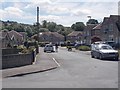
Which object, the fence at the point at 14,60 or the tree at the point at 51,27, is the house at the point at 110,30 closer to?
the fence at the point at 14,60

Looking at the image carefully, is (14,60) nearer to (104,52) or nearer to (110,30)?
(104,52)

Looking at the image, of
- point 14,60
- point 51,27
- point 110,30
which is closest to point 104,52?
point 14,60

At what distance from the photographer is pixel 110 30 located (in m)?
73.5

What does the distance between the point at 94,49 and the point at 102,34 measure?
44.1 meters

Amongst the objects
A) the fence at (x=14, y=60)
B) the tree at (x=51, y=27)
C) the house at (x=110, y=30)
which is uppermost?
the tree at (x=51, y=27)

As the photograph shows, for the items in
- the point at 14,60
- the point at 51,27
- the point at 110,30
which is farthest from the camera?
the point at 51,27

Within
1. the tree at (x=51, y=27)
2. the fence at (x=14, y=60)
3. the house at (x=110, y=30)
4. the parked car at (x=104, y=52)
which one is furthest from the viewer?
the tree at (x=51, y=27)

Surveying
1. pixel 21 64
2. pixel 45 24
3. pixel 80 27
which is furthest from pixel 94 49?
pixel 45 24

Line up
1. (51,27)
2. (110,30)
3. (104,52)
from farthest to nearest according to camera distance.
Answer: (51,27) → (110,30) → (104,52)

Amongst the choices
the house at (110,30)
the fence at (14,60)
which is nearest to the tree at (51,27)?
the house at (110,30)

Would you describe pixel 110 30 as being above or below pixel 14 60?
above

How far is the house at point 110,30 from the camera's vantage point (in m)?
69.7

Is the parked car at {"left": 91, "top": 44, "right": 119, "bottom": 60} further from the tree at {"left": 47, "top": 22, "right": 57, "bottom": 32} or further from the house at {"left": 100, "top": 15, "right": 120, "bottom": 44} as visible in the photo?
the tree at {"left": 47, "top": 22, "right": 57, "bottom": 32}

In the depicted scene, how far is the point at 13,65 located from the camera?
21.2 m
